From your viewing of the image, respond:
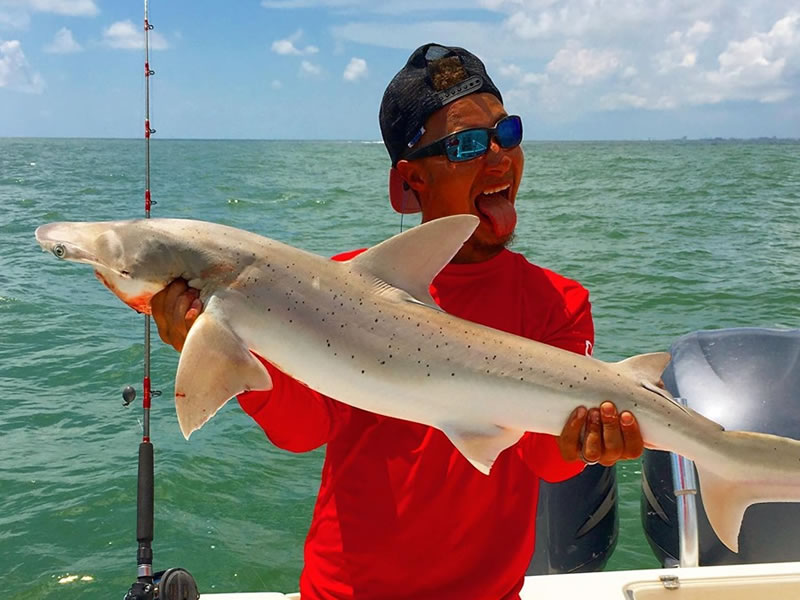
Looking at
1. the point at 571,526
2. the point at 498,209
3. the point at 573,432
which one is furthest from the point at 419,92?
the point at 571,526

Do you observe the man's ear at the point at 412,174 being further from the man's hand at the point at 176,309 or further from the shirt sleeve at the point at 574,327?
the man's hand at the point at 176,309

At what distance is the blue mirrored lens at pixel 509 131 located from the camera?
7.22ft

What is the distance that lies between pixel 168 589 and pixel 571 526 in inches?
74.7

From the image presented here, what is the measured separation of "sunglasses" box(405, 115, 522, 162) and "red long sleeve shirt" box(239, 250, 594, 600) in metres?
0.59

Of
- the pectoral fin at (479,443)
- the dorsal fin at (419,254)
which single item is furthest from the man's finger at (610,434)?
the dorsal fin at (419,254)

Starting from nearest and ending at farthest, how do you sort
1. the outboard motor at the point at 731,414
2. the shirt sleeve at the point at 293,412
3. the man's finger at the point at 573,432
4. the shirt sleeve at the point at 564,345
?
1. the man's finger at the point at 573,432
2. the shirt sleeve at the point at 293,412
3. the shirt sleeve at the point at 564,345
4. the outboard motor at the point at 731,414

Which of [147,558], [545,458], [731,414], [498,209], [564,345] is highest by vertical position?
[498,209]

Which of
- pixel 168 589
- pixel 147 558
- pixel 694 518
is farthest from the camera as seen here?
pixel 694 518

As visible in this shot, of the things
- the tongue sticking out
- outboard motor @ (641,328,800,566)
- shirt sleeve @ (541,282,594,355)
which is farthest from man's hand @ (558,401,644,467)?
outboard motor @ (641,328,800,566)

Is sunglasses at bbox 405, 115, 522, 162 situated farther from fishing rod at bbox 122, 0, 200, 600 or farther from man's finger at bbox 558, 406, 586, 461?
fishing rod at bbox 122, 0, 200, 600

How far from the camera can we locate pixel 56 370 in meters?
8.96

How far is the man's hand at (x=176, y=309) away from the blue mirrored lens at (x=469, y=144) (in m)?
0.81

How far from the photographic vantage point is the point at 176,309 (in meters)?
1.90

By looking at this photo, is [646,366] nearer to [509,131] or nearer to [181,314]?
[509,131]
